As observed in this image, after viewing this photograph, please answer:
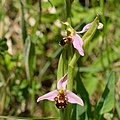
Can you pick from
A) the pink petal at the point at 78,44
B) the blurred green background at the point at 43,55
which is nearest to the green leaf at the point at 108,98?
the blurred green background at the point at 43,55

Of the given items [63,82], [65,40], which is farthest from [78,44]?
[63,82]

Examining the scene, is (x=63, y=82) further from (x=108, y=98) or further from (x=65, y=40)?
(x=108, y=98)

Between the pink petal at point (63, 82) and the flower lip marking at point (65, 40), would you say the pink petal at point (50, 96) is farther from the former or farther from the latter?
the flower lip marking at point (65, 40)

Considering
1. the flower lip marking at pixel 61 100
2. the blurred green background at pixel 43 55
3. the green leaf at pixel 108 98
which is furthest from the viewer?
the blurred green background at pixel 43 55

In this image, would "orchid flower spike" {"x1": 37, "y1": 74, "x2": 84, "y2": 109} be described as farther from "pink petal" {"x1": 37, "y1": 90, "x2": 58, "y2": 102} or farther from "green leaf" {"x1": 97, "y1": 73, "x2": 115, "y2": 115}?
"green leaf" {"x1": 97, "y1": 73, "x2": 115, "y2": 115}

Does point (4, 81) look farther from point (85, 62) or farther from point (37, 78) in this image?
point (85, 62)

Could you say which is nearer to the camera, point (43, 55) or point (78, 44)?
point (78, 44)
